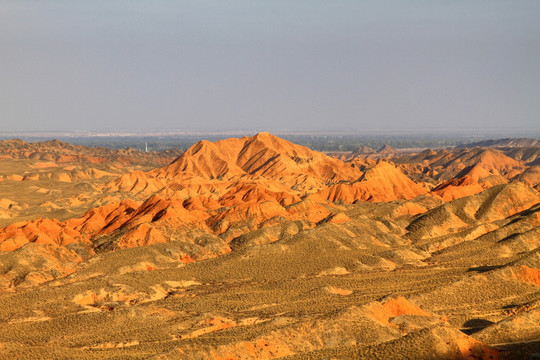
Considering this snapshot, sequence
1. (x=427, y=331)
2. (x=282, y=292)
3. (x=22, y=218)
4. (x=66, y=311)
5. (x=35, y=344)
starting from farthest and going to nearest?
(x=22, y=218)
(x=282, y=292)
(x=66, y=311)
(x=35, y=344)
(x=427, y=331)

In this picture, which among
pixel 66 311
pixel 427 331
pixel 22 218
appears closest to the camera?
pixel 427 331

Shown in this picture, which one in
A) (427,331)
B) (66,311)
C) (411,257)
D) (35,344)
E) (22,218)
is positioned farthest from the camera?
(22,218)

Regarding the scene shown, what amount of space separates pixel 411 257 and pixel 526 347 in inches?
2713

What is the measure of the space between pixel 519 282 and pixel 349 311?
37.1 meters

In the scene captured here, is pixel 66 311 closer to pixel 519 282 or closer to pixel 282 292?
pixel 282 292

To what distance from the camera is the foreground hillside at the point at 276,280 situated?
2736 inches

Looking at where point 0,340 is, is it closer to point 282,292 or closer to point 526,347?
point 282,292

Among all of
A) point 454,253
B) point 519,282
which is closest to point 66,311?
point 519,282

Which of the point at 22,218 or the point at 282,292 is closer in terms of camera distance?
the point at 282,292

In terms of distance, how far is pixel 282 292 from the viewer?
101000 millimetres

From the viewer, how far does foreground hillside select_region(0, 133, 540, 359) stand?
69.5 metres

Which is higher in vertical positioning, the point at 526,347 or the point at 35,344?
the point at 526,347

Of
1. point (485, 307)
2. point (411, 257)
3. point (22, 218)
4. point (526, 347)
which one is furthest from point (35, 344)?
point (22, 218)

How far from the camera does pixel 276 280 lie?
4400 inches
